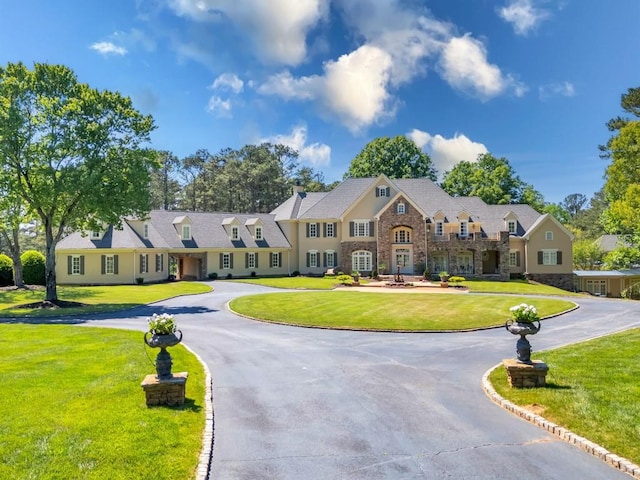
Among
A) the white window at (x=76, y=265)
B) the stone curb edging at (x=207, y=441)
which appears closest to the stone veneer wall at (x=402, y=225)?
the white window at (x=76, y=265)

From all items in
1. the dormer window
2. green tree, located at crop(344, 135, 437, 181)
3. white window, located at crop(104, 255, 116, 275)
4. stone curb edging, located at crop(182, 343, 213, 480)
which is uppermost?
green tree, located at crop(344, 135, 437, 181)

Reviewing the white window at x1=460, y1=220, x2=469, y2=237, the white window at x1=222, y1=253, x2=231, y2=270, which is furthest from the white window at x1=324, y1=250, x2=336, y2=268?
the white window at x1=460, y1=220, x2=469, y2=237

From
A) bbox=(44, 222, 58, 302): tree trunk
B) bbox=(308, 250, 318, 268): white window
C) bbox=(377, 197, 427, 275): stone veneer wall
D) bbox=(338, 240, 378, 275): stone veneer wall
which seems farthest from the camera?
bbox=(308, 250, 318, 268): white window

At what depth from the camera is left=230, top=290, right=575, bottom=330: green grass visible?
21547mm

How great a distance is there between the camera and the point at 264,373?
1309cm

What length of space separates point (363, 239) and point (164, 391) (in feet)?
133

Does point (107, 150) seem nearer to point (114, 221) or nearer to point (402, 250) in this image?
point (114, 221)

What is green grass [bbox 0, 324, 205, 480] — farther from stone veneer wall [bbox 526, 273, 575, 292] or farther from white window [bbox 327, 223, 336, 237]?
stone veneer wall [bbox 526, 273, 575, 292]

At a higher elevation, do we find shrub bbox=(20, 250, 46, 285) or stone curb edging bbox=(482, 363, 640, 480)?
shrub bbox=(20, 250, 46, 285)

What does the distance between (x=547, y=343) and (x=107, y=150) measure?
2659cm

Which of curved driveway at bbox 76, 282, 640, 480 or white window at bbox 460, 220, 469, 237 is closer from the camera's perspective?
curved driveway at bbox 76, 282, 640, 480

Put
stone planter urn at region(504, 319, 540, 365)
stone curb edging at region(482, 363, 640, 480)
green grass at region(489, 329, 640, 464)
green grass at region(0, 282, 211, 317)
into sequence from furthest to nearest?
green grass at region(0, 282, 211, 317) < stone planter urn at region(504, 319, 540, 365) < green grass at region(489, 329, 640, 464) < stone curb edging at region(482, 363, 640, 480)

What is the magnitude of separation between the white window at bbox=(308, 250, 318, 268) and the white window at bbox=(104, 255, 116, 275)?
1984cm

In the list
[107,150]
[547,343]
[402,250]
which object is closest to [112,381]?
[547,343]
